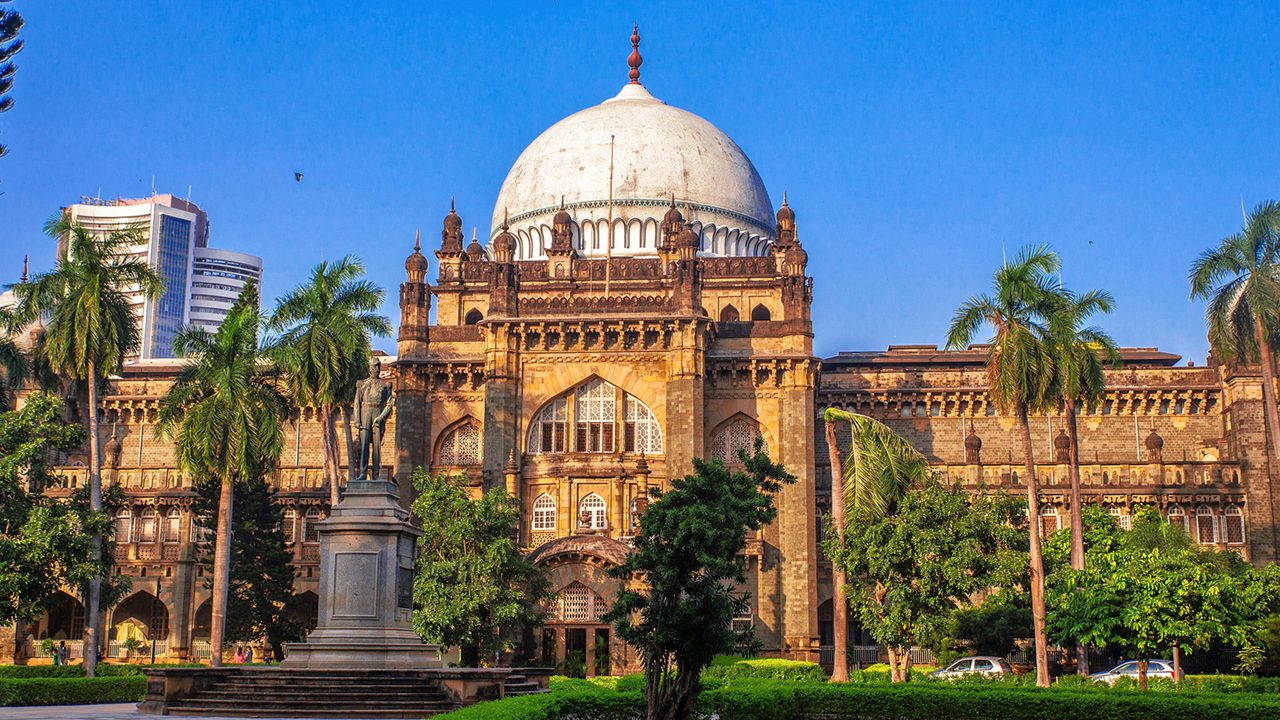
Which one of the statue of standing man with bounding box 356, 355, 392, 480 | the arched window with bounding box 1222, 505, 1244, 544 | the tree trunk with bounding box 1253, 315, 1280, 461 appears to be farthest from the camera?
the arched window with bounding box 1222, 505, 1244, 544

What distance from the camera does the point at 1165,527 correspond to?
1882 inches

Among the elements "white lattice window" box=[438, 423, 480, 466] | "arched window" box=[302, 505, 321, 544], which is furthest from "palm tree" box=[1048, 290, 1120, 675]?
"arched window" box=[302, 505, 321, 544]

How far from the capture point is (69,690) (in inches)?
1344

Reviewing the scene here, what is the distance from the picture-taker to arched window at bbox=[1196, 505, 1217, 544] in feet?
186

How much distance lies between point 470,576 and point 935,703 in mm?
19558

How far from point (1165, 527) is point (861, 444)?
13.2 m

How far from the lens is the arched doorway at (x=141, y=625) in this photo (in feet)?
197

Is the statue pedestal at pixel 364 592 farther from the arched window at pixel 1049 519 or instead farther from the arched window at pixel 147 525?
the arched window at pixel 1049 519

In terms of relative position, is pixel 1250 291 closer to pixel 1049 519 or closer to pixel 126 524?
pixel 1049 519

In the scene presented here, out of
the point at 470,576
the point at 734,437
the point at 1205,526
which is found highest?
the point at 734,437

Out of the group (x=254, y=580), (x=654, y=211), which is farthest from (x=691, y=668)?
(x=654, y=211)

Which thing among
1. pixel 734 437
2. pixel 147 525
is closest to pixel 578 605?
pixel 734 437

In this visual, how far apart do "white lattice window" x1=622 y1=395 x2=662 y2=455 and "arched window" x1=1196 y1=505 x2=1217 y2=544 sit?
23.1 metres

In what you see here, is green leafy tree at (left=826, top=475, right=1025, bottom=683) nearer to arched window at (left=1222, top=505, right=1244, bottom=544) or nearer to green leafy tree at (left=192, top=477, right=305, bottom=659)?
arched window at (left=1222, top=505, right=1244, bottom=544)
